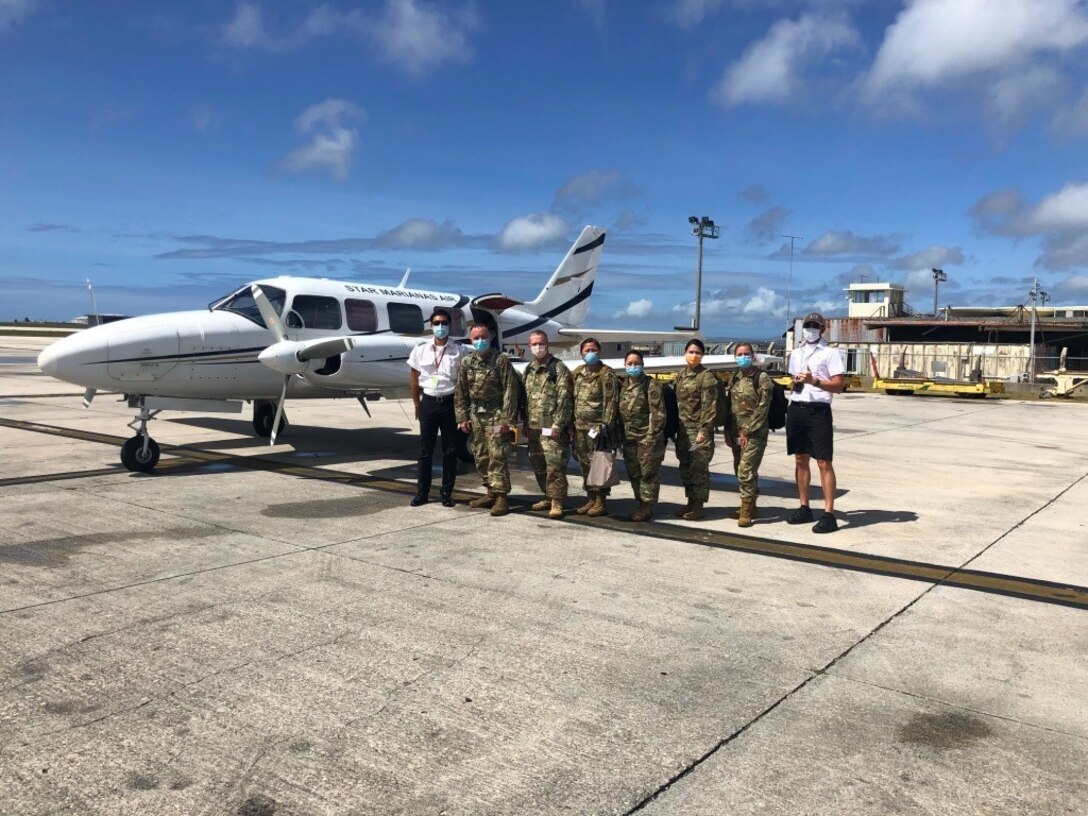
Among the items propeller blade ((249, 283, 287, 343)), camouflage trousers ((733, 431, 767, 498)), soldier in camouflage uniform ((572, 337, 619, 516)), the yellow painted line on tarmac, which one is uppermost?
propeller blade ((249, 283, 287, 343))

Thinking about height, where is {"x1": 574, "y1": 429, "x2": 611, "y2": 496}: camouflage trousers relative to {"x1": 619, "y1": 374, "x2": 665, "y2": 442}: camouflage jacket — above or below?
below

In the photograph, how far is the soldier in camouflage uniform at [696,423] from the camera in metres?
7.57

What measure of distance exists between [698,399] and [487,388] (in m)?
2.13

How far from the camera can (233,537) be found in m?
6.76

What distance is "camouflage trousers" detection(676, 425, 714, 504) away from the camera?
25.2 feet

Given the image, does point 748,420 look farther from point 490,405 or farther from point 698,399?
point 490,405

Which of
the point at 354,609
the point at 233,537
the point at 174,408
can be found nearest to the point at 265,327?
the point at 174,408

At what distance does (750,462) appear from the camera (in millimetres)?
7543

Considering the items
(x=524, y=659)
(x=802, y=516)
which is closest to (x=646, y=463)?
(x=802, y=516)

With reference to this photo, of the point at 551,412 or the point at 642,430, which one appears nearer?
the point at 642,430

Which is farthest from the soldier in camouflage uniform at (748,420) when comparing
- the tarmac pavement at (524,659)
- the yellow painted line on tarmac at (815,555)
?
the yellow painted line on tarmac at (815,555)

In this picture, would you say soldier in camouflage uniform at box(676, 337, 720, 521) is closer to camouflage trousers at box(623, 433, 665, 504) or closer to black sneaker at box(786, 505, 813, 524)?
camouflage trousers at box(623, 433, 665, 504)

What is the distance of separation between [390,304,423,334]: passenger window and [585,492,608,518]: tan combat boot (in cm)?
556

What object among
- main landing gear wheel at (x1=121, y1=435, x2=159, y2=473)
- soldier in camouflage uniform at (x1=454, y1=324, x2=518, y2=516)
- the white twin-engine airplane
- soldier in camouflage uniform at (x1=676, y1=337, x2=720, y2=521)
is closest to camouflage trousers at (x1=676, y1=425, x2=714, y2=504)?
soldier in camouflage uniform at (x1=676, y1=337, x2=720, y2=521)
